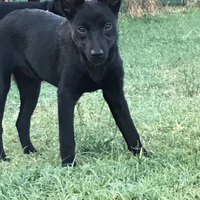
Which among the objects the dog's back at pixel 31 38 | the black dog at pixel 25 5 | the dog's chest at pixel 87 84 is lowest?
the black dog at pixel 25 5

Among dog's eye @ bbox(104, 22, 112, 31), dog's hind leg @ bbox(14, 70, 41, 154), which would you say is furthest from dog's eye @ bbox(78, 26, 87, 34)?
dog's hind leg @ bbox(14, 70, 41, 154)

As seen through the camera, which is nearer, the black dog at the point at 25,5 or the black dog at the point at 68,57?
the black dog at the point at 68,57

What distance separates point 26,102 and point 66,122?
88 centimetres

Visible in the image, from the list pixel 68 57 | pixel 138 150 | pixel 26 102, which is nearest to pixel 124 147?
pixel 138 150

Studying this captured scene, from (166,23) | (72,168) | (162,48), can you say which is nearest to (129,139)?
(72,168)

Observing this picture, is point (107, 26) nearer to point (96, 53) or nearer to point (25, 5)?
point (96, 53)

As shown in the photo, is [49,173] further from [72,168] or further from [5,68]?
[5,68]

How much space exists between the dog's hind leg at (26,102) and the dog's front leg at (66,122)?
0.79 metres

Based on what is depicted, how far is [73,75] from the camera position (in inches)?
138

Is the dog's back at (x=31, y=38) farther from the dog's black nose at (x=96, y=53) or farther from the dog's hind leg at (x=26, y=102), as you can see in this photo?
the dog's black nose at (x=96, y=53)

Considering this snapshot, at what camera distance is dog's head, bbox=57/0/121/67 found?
129 inches

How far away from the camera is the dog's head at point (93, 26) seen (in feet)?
10.7

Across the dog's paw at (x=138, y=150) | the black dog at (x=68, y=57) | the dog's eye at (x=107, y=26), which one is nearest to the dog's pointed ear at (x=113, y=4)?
the black dog at (x=68, y=57)

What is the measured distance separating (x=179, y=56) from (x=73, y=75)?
4.75 m
